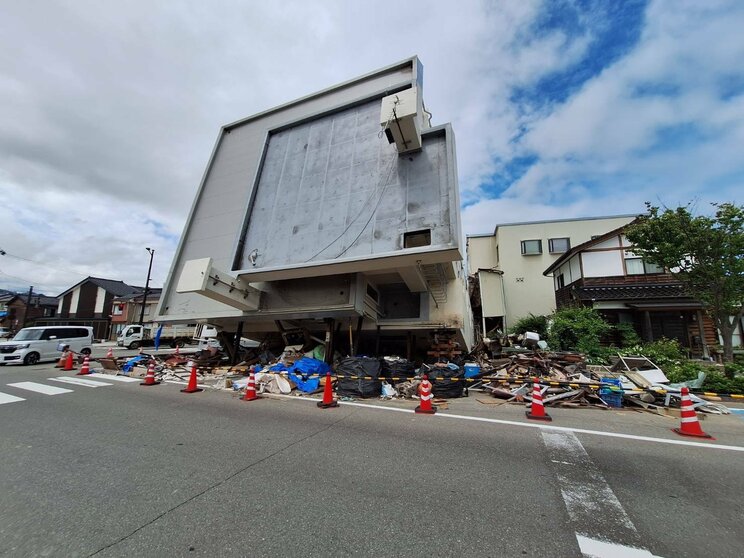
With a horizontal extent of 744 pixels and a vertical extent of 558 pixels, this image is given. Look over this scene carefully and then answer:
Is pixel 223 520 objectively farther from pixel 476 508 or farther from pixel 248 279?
pixel 248 279

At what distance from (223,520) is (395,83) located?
1496 centimetres

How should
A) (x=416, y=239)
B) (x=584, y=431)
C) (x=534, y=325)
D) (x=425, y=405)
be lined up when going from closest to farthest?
(x=584, y=431), (x=425, y=405), (x=416, y=239), (x=534, y=325)

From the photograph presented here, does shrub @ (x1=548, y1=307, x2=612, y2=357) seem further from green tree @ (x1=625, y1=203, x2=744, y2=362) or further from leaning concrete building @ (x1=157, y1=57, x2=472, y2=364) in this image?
leaning concrete building @ (x1=157, y1=57, x2=472, y2=364)

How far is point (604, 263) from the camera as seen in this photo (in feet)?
60.3

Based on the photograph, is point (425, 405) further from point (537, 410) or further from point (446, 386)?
point (537, 410)

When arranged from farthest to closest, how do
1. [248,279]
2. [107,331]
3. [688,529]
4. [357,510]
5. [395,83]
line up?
[107,331] → [395,83] → [248,279] → [357,510] → [688,529]

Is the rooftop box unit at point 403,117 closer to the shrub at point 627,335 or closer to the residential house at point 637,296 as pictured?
the residential house at point 637,296

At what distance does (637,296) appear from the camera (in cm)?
1677

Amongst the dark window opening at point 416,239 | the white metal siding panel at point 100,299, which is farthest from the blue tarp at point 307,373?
the white metal siding panel at point 100,299

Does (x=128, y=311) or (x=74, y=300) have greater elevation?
(x=74, y=300)

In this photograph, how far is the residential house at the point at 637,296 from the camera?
16.0 metres

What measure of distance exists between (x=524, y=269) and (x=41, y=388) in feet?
95.7

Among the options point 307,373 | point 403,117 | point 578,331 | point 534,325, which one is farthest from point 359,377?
point 534,325

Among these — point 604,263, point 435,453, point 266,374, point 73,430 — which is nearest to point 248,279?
point 266,374
